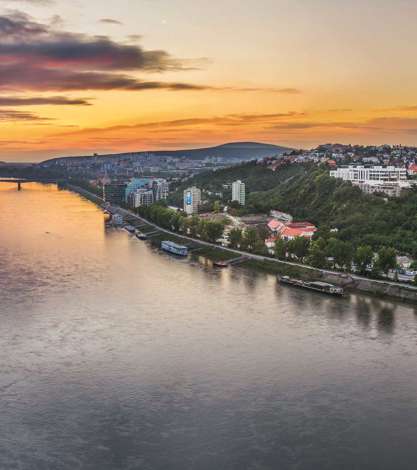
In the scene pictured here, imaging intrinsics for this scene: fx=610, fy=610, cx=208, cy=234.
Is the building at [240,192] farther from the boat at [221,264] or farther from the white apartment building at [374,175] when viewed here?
the boat at [221,264]

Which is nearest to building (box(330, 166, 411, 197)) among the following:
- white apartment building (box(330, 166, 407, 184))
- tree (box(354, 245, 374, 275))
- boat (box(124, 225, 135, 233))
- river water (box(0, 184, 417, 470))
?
white apartment building (box(330, 166, 407, 184))

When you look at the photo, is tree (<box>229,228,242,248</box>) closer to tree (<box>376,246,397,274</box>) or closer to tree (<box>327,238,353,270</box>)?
tree (<box>327,238,353,270</box>)

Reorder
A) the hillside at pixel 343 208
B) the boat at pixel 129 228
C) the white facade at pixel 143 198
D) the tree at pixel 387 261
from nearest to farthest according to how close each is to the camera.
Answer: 1. the tree at pixel 387 261
2. the hillside at pixel 343 208
3. the boat at pixel 129 228
4. the white facade at pixel 143 198

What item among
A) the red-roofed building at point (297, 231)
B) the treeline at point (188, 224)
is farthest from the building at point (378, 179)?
the treeline at point (188, 224)

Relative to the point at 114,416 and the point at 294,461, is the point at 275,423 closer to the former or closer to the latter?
the point at 294,461

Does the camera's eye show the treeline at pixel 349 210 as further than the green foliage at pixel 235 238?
No

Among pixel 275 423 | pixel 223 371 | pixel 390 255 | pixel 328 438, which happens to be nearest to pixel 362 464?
pixel 328 438

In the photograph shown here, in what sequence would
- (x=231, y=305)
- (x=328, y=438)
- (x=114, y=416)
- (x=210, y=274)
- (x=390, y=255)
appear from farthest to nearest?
1. (x=210, y=274)
2. (x=390, y=255)
3. (x=231, y=305)
4. (x=114, y=416)
5. (x=328, y=438)
